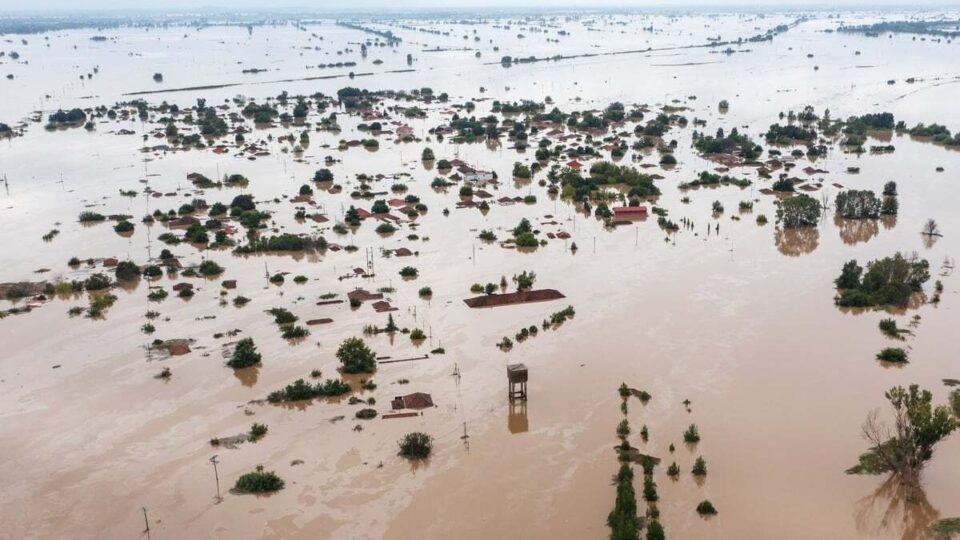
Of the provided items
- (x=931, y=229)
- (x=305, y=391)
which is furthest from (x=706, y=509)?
(x=931, y=229)

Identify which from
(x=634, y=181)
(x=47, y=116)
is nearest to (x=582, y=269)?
(x=634, y=181)

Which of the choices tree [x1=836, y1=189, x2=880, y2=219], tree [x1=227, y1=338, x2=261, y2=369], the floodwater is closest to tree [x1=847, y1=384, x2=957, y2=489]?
the floodwater

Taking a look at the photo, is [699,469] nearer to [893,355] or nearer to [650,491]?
[650,491]

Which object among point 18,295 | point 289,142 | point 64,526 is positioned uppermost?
point 289,142

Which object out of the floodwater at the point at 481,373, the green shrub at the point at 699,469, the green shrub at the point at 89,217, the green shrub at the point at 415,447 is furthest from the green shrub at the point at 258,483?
the green shrub at the point at 89,217

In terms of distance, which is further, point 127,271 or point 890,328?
point 127,271

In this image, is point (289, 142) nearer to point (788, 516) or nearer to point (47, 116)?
point (47, 116)
